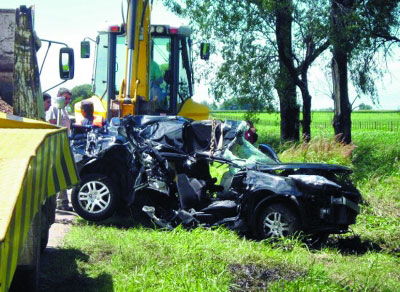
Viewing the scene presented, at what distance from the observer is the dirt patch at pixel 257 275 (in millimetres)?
6711

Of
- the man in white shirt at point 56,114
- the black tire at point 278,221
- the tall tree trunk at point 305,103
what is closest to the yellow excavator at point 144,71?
the man in white shirt at point 56,114

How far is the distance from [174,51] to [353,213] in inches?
274

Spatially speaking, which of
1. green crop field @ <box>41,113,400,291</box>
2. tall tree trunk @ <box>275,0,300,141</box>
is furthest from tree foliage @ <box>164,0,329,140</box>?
green crop field @ <box>41,113,400,291</box>

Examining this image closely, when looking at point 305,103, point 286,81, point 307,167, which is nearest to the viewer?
point 307,167

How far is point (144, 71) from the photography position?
13.8 meters

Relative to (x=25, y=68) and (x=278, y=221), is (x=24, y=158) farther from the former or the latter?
(x=278, y=221)

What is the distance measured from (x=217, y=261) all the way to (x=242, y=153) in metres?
2.98

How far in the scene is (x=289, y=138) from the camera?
84.6ft

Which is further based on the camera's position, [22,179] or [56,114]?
[56,114]

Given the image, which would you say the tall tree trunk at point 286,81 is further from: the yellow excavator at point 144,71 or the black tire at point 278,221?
the black tire at point 278,221

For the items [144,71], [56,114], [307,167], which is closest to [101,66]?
[144,71]

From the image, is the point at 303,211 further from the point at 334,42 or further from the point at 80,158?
the point at 334,42

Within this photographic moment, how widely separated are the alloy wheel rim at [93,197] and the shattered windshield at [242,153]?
1.90 m

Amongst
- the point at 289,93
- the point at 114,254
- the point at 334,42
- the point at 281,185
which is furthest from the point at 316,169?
the point at 289,93
